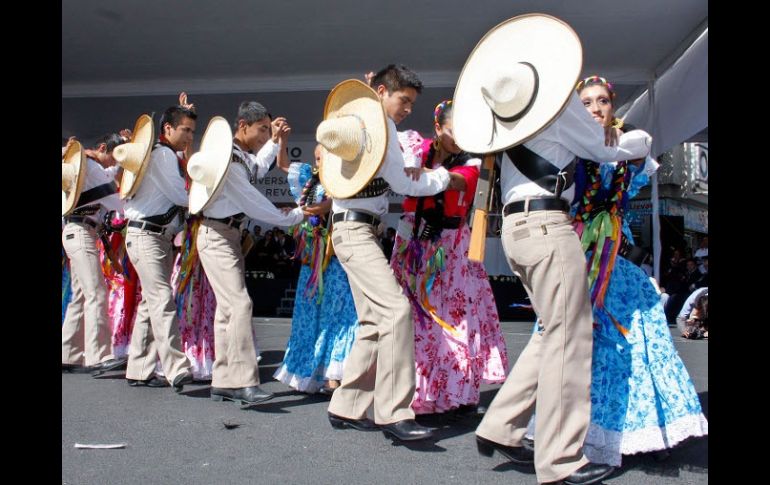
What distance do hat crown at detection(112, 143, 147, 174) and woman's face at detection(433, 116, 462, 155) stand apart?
1987 millimetres

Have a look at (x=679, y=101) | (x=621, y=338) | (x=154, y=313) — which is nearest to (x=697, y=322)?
(x=679, y=101)

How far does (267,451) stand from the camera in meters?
3.10

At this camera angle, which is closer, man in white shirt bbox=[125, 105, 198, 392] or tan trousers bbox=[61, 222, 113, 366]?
man in white shirt bbox=[125, 105, 198, 392]

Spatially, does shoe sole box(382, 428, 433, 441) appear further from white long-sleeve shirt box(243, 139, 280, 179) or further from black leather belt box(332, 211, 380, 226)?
white long-sleeve shirt box(243, 139, 280, 179)

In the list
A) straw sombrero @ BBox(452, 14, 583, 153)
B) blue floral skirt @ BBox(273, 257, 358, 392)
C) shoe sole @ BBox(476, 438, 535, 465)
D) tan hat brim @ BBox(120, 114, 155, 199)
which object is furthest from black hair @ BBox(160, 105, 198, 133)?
shoe sole @ BBox(476, 438, 535, 465)

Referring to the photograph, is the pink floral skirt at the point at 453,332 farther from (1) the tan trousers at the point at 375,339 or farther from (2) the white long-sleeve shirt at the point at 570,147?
(2) the white long-sleeve shirt at the point at 570,147

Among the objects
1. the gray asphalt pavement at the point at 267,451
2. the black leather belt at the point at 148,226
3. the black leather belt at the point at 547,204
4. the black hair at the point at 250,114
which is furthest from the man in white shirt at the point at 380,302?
the black leather belt at the point at 148,226

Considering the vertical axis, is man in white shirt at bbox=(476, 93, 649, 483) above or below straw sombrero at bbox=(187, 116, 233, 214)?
below

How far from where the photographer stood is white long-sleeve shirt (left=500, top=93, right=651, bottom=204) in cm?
255

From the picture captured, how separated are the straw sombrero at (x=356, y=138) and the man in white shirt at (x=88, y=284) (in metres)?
2.70

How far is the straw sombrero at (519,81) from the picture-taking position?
2.50 metres
